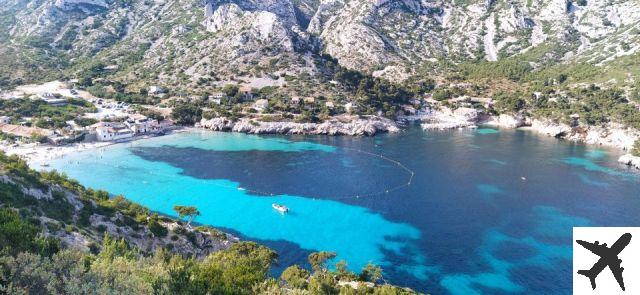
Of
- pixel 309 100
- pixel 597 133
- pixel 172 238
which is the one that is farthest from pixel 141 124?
pixel 597 133

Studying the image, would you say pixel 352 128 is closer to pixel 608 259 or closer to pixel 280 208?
pixel 280 208

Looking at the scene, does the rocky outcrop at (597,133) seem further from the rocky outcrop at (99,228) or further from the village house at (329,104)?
the rocky outcrop at (99,228)

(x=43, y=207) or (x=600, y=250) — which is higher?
(x=600, y=250)

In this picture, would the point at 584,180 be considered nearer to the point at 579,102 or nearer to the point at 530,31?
the point at 579,102

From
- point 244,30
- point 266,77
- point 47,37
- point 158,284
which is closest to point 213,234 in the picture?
point 158,284

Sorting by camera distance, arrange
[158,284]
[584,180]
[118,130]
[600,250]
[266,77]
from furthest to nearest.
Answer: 1. [266,77]
2. [118,130]
3. [584,180]
4. [158,284]
5. [600,250]

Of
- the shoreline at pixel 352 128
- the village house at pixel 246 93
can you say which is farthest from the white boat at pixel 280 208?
the village house at pixel 246 93
